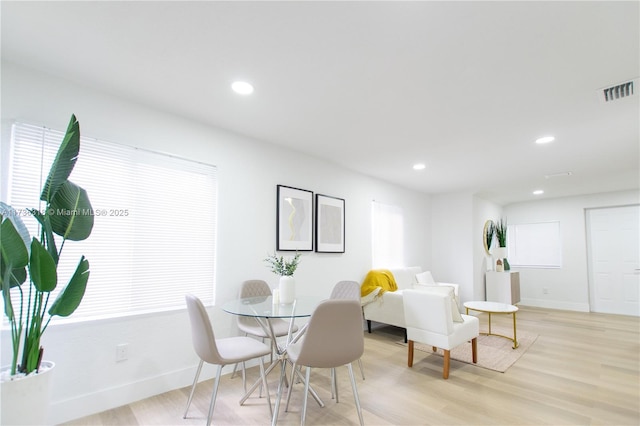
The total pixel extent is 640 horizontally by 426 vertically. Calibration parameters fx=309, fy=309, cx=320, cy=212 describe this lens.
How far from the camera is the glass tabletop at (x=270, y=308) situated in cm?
213

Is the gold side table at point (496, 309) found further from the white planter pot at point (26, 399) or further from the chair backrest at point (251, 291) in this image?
the white planter pot at point (26, 399)

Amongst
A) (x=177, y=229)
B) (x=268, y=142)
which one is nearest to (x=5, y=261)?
(x=177, y=229)

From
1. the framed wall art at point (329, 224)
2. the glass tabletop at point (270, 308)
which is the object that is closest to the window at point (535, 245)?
the framed wall art at point (329, 224)

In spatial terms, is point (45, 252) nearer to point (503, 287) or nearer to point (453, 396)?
point (453, 396)

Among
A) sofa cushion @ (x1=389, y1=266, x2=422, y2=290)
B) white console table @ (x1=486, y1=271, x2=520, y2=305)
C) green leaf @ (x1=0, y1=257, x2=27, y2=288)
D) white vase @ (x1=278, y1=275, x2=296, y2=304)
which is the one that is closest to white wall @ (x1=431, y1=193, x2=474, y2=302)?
white console table @ (x1=486, y1=271, x2=520, y2=305)

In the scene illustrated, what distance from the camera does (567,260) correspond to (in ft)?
21.8

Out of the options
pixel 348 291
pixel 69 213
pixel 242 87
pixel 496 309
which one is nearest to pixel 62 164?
pixel 69 213

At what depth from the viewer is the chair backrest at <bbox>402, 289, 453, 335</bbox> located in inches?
116

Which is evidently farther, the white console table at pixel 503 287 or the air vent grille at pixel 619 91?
the white console table at pixel 503 287

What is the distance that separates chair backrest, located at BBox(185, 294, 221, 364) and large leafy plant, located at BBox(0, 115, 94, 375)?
627mm

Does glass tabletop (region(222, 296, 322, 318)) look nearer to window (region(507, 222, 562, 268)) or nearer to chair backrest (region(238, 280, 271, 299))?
chair backrest (region(238, 280, 271, 299))

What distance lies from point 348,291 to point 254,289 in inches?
37.7

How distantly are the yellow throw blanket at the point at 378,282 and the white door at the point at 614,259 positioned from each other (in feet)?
15.6

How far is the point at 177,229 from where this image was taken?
9.10 ft
